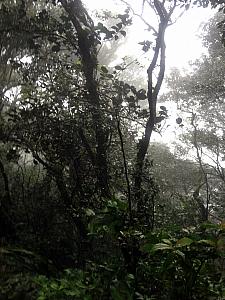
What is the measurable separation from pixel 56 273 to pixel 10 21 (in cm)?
471

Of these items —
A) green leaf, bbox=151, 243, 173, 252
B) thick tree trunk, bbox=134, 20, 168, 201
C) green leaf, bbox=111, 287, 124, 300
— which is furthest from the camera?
thick tree trunk, bbox=134, 20, 168, 201

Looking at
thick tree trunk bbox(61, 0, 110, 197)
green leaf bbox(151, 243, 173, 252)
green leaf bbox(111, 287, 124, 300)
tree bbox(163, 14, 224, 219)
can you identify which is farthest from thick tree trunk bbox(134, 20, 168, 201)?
tree bbox(163, 14, 224, 219)

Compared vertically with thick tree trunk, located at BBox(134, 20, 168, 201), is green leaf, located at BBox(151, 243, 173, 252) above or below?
below

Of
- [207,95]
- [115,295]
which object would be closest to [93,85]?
[115,295]

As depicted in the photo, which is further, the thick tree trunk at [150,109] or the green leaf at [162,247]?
the thick tree trunk at [150,109]

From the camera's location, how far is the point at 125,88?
20.2ft

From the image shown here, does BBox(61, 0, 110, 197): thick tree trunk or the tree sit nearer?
BBox(61, 0, 110, 197): thick tree trunk

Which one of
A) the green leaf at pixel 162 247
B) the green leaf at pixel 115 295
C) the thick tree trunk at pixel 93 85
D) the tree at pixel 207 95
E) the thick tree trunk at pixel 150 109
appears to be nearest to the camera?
the green leaf at pixel 162 247

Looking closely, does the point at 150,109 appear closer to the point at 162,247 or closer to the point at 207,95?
the point at 162,247

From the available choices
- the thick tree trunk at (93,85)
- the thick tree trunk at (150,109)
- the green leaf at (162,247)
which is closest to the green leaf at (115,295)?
the green leaf at (162,247)

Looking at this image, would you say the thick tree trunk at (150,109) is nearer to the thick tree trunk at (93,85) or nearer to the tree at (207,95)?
the thick tree trunk at (93,85)

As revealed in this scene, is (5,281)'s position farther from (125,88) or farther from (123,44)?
(123,44)

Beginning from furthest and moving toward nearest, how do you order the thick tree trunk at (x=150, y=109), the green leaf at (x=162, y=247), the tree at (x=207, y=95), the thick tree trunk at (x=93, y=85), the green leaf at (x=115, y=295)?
the tree at (x=207, y=95) → the thick tree trunk at (x=93, y=85) → the thick tree trunk at (x=150, y=109) → the green leaf at (x=115, y=295) → the green leaf at (x=162, y=247)

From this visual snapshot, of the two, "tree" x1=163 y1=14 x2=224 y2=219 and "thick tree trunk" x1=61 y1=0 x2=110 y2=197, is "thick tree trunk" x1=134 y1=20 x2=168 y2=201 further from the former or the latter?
"tree" x1=163 y1=14 x2=224 y2=219
